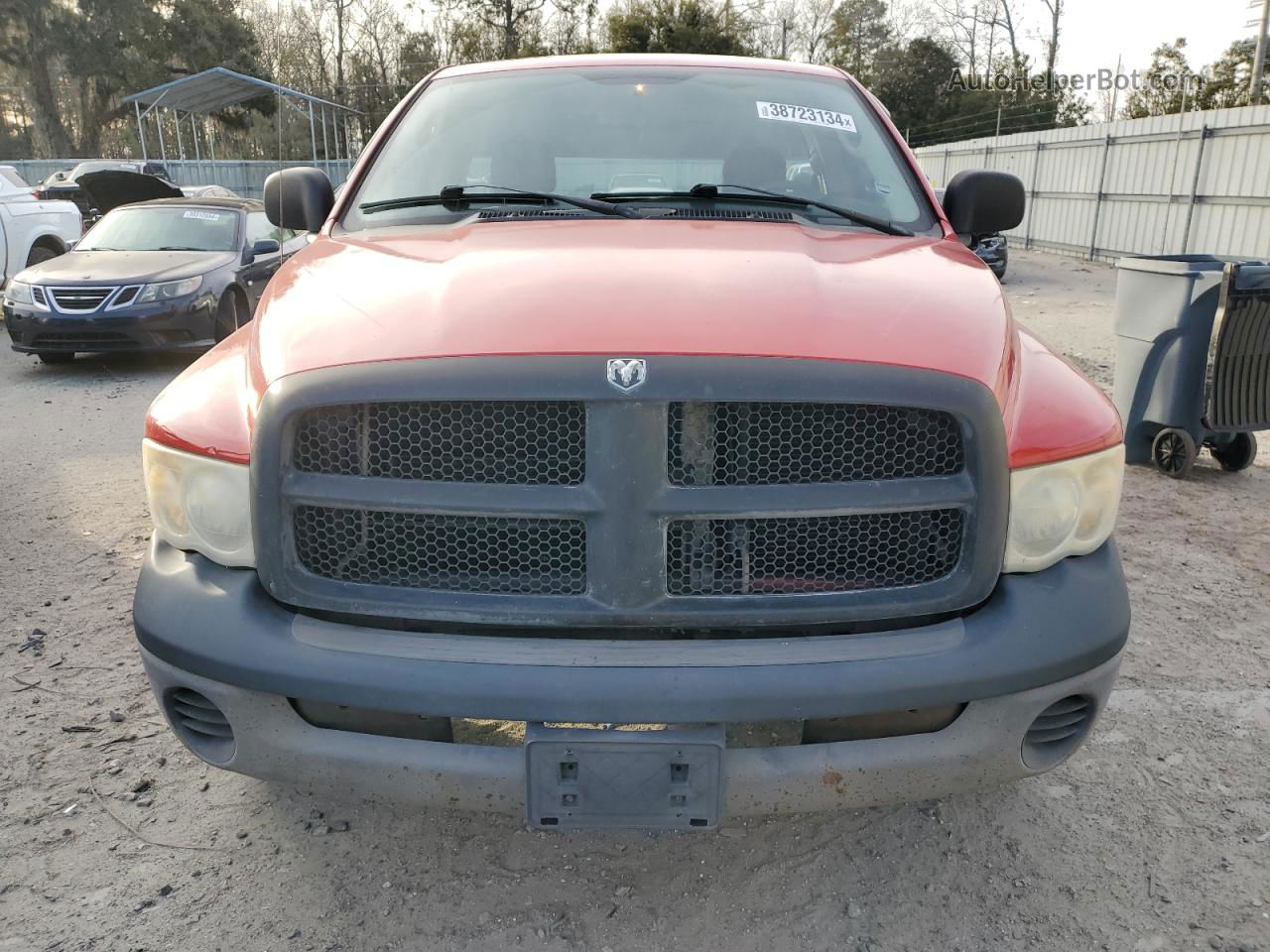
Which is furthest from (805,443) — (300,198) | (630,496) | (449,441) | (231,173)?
(231,173)

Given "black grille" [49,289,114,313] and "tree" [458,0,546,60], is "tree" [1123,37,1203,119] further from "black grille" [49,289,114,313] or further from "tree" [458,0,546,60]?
"black grille" [49,289,114,313]

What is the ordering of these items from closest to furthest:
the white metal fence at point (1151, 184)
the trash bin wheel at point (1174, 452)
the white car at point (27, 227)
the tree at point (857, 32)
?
the trash bin wheel at point (1174, 452)
the white car at point (27, 227)
the white metal fence at point (1151, 184)
the tree at point (857, 32)

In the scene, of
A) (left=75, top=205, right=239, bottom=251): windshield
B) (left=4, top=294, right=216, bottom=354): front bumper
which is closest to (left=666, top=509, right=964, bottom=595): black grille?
(left=4, top=294, right=216, bottom=354): front bumper

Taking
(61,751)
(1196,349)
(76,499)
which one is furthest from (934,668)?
(76,499)

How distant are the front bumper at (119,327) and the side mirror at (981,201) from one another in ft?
24.1

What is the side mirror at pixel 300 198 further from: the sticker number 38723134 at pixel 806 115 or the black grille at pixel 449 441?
the black grille at pixel 449 441

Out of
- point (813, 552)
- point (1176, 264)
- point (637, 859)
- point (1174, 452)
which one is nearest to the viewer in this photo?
point (813, 552)

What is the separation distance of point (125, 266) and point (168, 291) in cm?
68

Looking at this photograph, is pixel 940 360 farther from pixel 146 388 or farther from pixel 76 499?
Answer: pixel 146 388

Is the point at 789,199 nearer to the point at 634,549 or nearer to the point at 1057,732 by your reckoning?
the point at 634,549


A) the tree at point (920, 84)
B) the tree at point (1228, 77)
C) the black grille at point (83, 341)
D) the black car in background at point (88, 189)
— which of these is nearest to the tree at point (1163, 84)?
the tree at point (1228, 77)

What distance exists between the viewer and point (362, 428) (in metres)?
1.79

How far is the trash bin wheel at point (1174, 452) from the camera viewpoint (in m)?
5.52

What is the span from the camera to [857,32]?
49.8 metres
